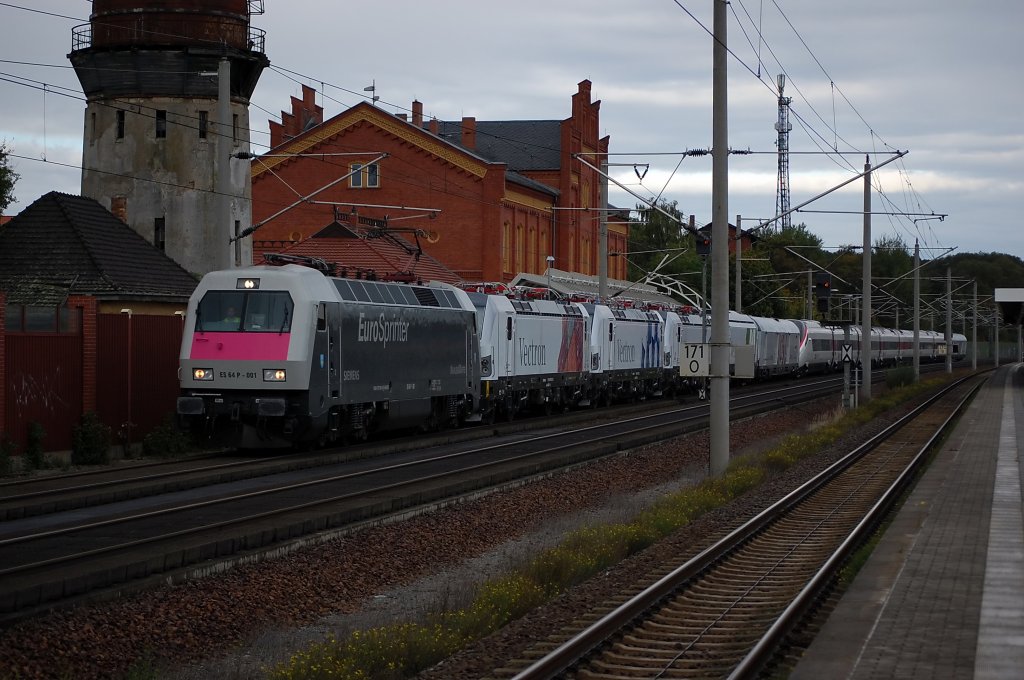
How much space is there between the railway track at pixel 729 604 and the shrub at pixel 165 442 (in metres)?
12.1

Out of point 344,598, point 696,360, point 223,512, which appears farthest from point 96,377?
point 344,598

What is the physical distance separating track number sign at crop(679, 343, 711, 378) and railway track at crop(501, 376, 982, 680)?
284cm

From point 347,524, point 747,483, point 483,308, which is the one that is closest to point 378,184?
point 483,308

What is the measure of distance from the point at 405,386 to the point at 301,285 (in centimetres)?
504

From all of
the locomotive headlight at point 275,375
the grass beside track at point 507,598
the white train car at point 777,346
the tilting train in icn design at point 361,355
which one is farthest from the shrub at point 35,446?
the white train car at point 777,346

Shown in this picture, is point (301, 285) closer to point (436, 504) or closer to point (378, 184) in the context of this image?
point (436, 504)

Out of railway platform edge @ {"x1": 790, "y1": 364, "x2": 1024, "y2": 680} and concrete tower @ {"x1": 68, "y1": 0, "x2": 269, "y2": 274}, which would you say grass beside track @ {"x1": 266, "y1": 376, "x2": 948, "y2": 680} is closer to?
railway platform edge @ {"x1": 790, "y1": 364, "x2": 1024, "y2": 680}

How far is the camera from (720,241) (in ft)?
71.4

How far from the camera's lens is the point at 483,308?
34.2 meters

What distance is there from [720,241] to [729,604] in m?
10.6

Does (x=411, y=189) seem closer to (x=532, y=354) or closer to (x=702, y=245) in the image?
(x=532, y=354)

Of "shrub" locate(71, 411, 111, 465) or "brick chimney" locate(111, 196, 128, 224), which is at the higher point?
"brick chimney" locate(111, 196, 128, 224)

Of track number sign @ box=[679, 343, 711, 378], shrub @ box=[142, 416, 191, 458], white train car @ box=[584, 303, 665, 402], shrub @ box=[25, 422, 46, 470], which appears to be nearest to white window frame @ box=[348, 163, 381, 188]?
white train car @ box=[584, 303, 665, 402]

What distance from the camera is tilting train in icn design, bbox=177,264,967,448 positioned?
930 inches
